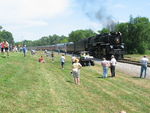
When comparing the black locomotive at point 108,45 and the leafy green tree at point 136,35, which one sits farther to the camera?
the leafy green tree at point 136,35

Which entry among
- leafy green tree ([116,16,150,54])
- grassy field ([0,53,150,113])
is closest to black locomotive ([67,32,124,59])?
grassy field ([0,53,150,113])

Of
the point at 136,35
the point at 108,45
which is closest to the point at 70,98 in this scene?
the point at 108,45

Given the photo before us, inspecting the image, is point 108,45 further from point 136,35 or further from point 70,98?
point 136,35

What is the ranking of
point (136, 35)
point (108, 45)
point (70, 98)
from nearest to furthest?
point (70, 98) < point (108, 45) < point (136, 35)

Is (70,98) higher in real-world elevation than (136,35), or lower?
lower

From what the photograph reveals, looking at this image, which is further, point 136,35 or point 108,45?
point 136,35

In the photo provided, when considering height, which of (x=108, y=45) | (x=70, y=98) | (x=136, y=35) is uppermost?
(x=136, y=35)

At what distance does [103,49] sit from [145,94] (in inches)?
1229

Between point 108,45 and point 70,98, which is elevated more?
point 108,45

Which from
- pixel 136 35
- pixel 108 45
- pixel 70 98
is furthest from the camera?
pixel 136 35

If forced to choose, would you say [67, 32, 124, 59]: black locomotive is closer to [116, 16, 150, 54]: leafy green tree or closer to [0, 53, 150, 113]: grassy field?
[0, 53, 150, 113]: grassy field

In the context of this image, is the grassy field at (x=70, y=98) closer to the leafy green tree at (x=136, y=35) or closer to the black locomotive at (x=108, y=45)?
the black locomotive at (x=108, y=45)

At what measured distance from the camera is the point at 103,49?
49594mm

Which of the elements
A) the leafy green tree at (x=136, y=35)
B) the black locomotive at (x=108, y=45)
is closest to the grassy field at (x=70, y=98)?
the black locomotive at (x=108, y=45)
